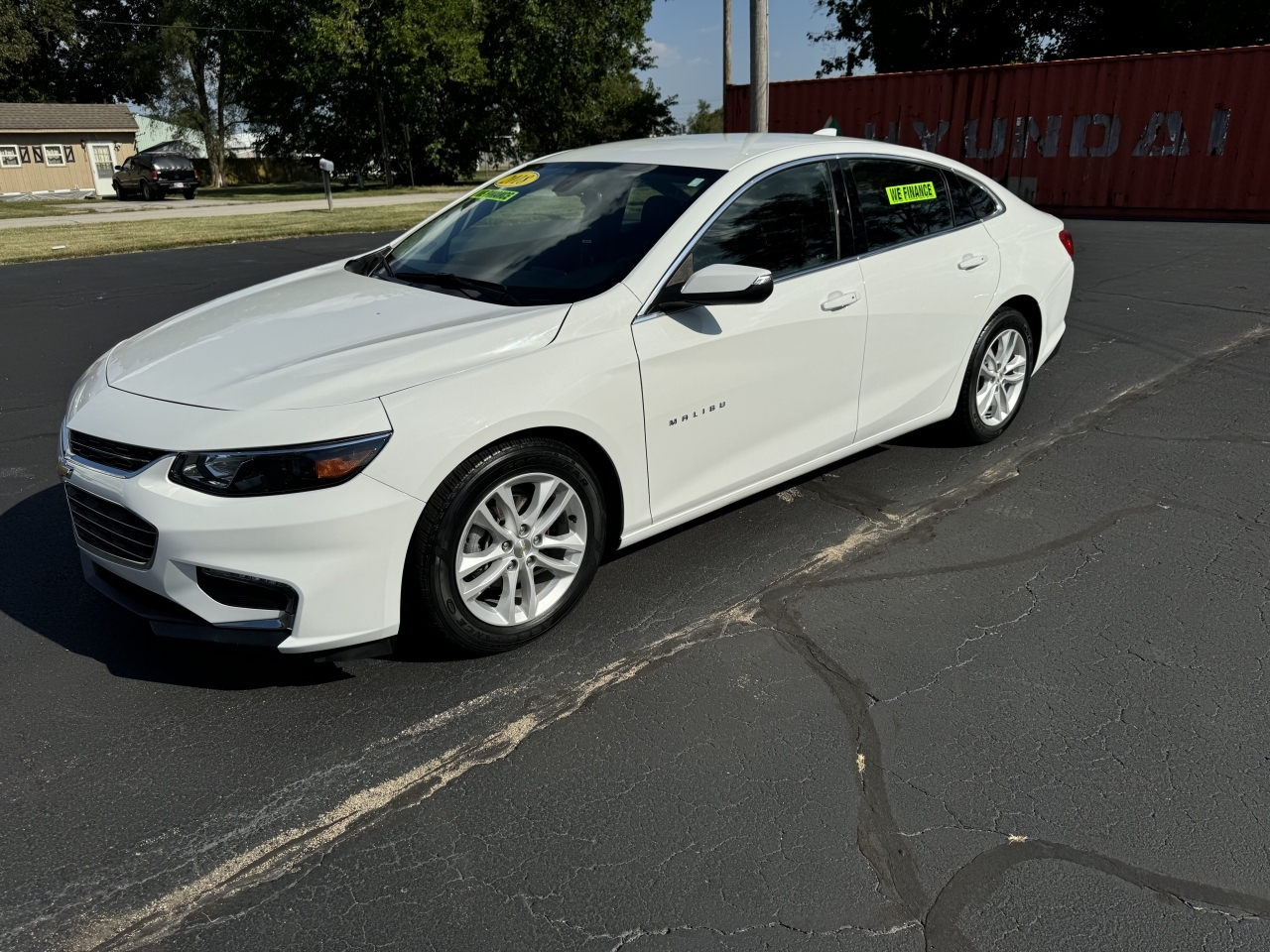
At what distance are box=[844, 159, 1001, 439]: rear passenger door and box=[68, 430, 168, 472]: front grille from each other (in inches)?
112

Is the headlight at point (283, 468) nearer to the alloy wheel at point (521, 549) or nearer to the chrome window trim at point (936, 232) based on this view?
the alloy wheel at point (521, 549)

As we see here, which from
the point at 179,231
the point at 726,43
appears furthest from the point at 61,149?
the point at 726,43

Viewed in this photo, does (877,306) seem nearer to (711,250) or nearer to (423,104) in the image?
(711,250)

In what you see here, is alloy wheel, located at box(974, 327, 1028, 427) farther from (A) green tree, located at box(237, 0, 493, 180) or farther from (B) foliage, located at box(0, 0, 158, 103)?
(B) foliage, located at box(0, 0, 158, 103)

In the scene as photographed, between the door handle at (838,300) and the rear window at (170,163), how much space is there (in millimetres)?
36361

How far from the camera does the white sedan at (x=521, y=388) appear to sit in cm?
282

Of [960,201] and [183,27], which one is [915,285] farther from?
[183,27]

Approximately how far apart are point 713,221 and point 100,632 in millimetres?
2713

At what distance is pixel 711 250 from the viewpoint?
3.69m

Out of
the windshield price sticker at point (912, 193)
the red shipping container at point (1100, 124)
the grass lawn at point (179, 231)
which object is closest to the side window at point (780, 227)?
the windshield price sticker at point (912, 193)

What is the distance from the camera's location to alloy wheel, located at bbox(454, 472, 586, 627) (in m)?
3.13

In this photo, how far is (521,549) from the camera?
3246 millimetres

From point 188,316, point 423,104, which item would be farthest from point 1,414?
→ point 423,104

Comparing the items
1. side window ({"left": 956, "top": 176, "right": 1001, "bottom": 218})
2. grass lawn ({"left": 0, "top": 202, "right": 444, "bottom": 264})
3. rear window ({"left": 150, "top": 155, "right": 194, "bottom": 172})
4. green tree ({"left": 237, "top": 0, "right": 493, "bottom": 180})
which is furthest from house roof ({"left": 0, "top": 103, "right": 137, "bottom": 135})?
side window ({"left": 956, "top": 176, "right": 1001, "bottom": 218})
